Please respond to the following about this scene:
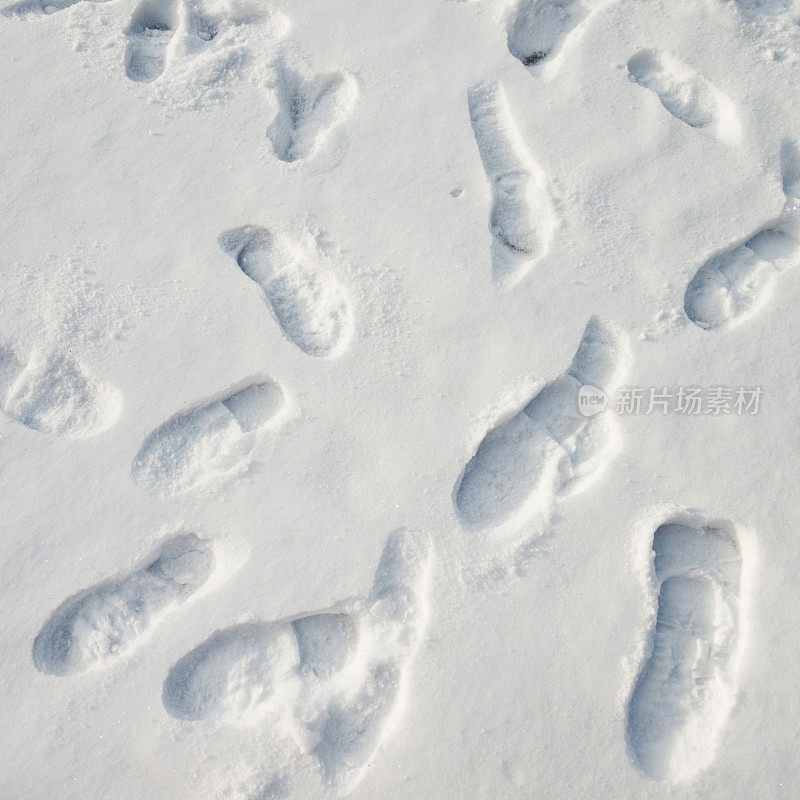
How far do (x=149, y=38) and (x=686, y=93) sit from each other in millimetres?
1009

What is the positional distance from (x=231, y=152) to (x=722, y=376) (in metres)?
0.91

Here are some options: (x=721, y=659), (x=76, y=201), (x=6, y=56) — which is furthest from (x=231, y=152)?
(x=721, y=659)

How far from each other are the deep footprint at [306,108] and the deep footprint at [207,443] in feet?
1.50

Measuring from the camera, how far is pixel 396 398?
3.71 ft

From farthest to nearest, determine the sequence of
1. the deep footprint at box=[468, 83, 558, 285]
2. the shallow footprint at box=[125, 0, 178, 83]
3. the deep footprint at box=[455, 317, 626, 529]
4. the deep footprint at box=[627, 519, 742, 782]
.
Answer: the shallow footprint at box=[125, 0, 178, 83] → the deep footprint at box=[468, 83, 558, 285] → the deep footprint at box=[455, 317, 626, 529] → the deep footprint at box=[627, 519, 742, 782]

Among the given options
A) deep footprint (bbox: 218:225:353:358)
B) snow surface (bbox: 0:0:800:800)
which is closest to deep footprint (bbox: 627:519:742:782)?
snow surface (bbox: 0:0:800:800)

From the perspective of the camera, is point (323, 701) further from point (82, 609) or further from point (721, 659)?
point (721, 659)

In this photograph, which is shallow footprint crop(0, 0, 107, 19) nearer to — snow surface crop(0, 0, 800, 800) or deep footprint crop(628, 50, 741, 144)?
snow surface crop(0, 0, 800, 800)

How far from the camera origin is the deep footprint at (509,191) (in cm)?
121

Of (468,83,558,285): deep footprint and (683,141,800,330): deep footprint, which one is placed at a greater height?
(468,83,558,285): deep footprint

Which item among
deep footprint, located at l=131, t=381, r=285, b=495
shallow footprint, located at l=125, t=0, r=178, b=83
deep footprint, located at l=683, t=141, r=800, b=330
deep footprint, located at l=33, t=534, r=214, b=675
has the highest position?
shallow footprint, located at l=125, t=0, r=178, b=83

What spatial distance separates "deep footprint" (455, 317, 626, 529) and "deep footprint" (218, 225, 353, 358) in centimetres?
31

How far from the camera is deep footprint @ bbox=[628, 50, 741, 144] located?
1290 mm

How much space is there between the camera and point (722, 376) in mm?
1135
